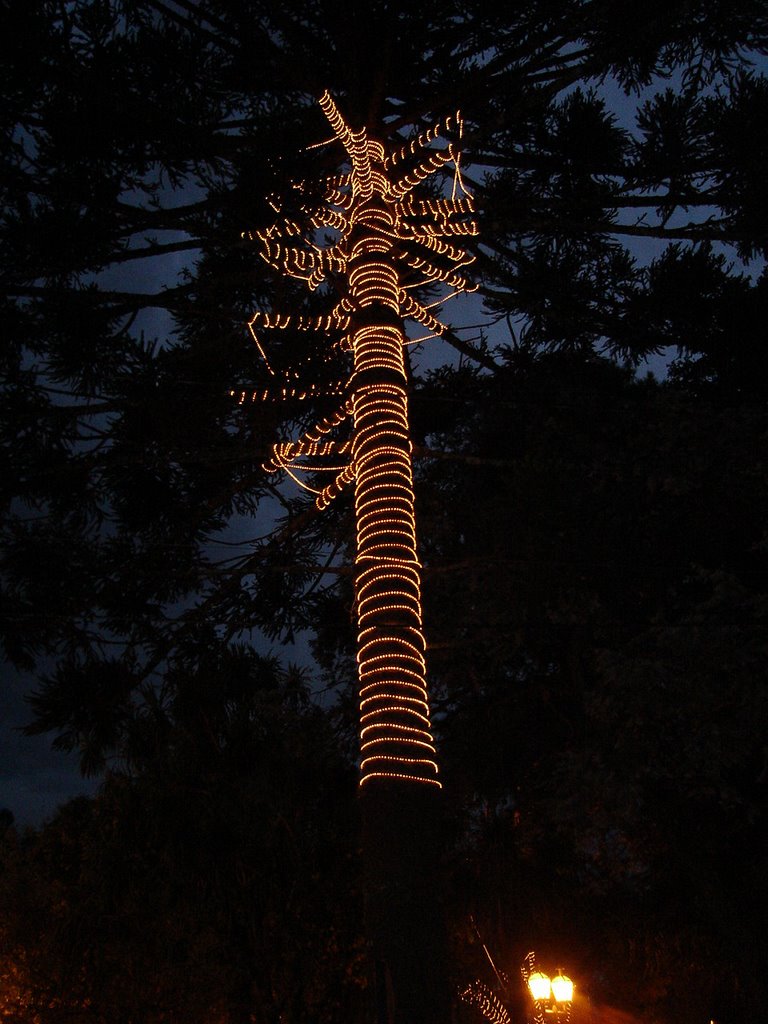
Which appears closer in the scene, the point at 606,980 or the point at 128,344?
the point at 128,344

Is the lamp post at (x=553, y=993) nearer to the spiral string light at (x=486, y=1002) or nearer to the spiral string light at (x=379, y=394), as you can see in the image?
the spiral string light at (x=486, y=1002)

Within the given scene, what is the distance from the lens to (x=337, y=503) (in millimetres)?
10359

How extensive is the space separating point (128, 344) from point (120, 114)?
75.7 inches

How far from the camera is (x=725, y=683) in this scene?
6473 mm

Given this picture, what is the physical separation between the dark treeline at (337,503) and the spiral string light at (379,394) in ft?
1.77

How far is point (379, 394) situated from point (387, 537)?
97 centimetres

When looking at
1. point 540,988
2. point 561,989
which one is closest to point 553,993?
point 561,989

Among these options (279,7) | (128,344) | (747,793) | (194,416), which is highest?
(279,7)

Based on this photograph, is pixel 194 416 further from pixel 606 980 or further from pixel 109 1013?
pixel 606 980

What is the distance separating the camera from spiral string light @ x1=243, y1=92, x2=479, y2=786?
13.0ft

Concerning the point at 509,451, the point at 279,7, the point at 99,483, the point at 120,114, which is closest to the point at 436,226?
the point at 279,7

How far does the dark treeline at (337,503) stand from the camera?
6.88m

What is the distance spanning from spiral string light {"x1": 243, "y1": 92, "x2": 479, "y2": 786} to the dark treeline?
0.54 m

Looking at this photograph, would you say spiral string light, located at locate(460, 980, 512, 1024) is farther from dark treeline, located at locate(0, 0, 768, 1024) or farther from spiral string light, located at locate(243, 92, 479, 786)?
spiral string light, located at locate(243, 92, 479, 786)
